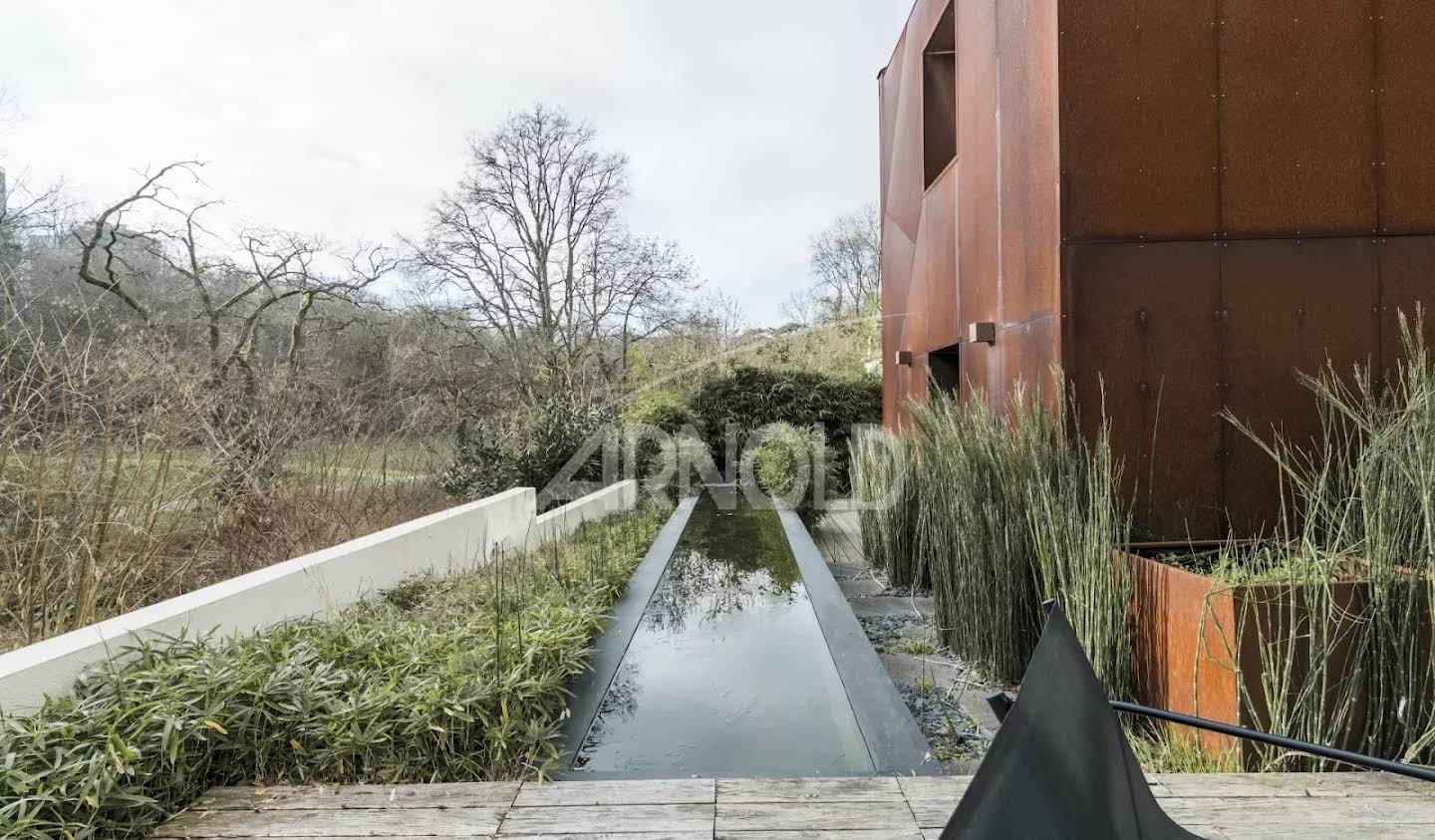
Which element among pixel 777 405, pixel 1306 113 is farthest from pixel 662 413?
pixel 1306 113

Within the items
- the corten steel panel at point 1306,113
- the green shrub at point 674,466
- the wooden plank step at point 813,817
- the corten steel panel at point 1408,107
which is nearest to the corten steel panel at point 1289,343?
the corten steel panel at point 1306,113

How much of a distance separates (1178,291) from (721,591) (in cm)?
268

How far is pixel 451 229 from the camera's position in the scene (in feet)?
47.5

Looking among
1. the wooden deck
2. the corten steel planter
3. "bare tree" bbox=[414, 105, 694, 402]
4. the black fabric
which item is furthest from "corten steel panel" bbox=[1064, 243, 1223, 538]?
"bare tree" bbox=[414, 105, 694, 402]

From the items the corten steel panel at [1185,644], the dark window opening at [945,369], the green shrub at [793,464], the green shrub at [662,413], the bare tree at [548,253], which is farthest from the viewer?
the bare tree at [548,253]

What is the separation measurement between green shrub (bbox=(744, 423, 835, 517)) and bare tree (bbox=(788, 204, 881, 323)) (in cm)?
859

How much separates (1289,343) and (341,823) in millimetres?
3579

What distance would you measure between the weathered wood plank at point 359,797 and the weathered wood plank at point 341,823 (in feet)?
0.08

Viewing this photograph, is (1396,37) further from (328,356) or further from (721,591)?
(328,356)

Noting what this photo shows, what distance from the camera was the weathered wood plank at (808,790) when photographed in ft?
5.78

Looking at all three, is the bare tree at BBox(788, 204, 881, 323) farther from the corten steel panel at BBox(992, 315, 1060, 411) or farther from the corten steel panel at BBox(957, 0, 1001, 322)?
the corten steel panel at BBox(992, 315, 1060, 411)

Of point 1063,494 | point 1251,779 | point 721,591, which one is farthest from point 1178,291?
point 721,591

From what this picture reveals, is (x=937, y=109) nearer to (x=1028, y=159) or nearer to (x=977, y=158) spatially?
(x=977, y=158)

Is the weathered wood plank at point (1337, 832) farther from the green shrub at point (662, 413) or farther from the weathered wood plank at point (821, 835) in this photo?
the green shrub at point (662, 413)
